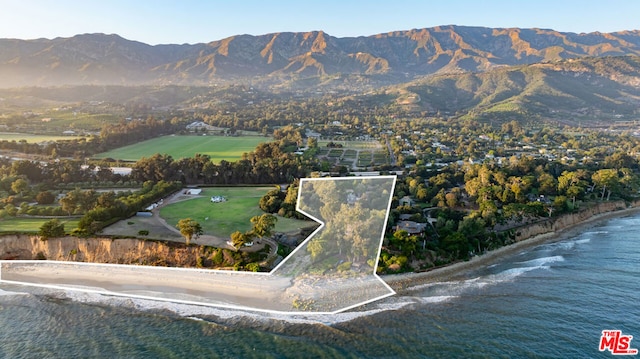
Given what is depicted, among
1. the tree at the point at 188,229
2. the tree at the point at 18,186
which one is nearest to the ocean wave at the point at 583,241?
the tree at the point at 188,229

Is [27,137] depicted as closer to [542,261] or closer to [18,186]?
[18,186]

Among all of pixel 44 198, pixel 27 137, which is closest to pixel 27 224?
pixel 44 198

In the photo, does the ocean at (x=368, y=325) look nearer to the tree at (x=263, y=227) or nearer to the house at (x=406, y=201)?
the tree at (x=263, y=227)

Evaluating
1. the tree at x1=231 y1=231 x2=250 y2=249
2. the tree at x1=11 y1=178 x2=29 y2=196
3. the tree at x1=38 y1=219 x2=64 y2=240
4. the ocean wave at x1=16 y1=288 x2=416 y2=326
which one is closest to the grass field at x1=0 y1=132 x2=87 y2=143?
the tree at x1=11 y1=178 x2=29 y2=196

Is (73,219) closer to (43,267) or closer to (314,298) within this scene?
(43,267)

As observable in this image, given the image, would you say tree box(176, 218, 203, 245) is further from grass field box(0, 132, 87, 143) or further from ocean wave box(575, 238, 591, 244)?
grass field box(0, 132, 87, 143)

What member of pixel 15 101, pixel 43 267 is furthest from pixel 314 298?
pixel 15 101
